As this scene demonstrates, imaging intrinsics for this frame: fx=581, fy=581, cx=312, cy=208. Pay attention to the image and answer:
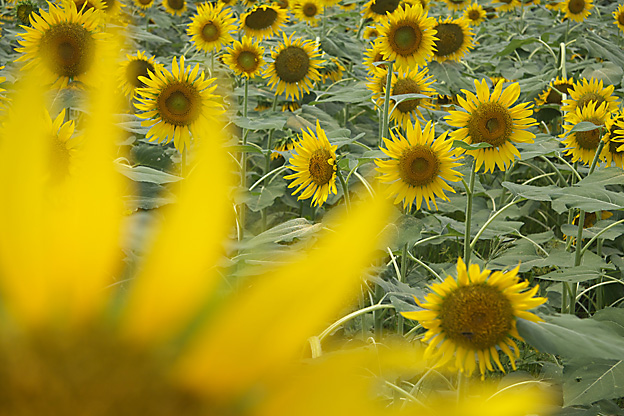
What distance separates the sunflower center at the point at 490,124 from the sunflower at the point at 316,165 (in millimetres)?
390

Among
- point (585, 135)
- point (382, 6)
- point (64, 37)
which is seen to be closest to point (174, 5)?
point (382, 6)

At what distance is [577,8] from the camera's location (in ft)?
13.1

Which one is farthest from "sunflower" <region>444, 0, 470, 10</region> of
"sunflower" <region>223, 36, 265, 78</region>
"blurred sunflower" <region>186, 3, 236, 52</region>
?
"sunflower" <region>223, 36, 265, 78</region>

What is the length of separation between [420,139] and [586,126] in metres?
0.50

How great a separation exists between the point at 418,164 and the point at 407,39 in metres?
0.77

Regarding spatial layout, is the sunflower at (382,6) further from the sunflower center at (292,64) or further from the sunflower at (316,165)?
the sunflower at (316,165)

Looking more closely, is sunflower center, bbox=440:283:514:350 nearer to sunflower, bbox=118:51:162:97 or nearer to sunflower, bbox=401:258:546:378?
sunflower, bbox=401:258:546:378

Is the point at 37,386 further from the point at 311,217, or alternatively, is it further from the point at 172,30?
the point at 172,30

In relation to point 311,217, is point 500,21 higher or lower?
higher

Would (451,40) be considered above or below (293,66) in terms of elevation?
above

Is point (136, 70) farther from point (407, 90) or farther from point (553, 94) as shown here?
point (553, 94)

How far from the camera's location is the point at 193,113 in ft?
5.56

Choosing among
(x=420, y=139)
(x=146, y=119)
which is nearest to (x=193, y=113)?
(x=146, y=119)

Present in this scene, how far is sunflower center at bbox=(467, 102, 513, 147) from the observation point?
1588mm
